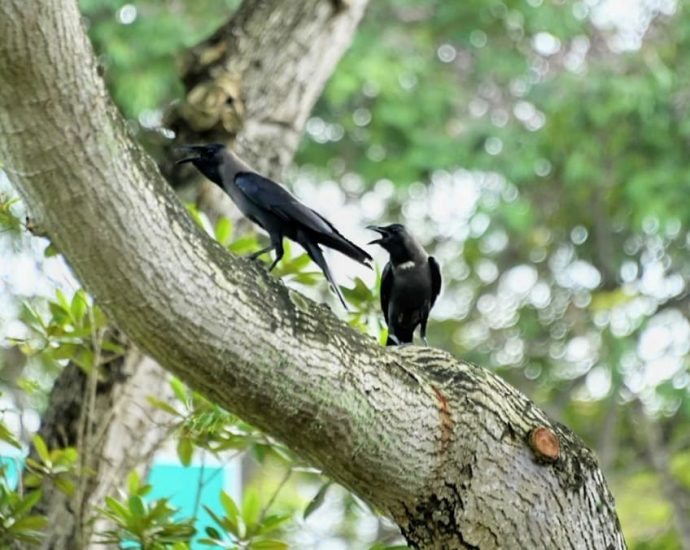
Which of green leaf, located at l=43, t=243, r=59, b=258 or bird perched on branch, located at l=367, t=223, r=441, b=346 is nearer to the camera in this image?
green leaf, located at l=43, t=243, r=59, b=258

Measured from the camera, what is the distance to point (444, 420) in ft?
10.6

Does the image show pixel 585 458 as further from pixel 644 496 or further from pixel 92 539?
pixel 644 496

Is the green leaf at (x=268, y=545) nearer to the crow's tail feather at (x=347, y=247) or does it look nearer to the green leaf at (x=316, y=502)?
the green leaf at (x=316, y=502)

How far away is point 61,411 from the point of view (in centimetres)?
457

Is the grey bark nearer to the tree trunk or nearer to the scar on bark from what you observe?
the tree trunk

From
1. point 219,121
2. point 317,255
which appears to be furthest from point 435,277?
point 219,121

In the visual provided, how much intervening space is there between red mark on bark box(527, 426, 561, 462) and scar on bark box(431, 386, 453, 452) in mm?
195

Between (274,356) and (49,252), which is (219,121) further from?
(274,356)

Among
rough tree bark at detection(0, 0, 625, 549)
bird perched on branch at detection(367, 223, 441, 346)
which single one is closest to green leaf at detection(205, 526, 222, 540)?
rough tree bark at detection(0, 0, 625, 549)

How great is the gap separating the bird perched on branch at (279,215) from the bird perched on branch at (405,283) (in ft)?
1.80

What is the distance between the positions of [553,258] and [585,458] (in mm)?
8216

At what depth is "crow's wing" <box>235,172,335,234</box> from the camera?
3.59 meters

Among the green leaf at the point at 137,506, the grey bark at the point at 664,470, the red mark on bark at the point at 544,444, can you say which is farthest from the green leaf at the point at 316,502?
the grey bark at the point at 664,470

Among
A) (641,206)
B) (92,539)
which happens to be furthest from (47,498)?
(641,206)
